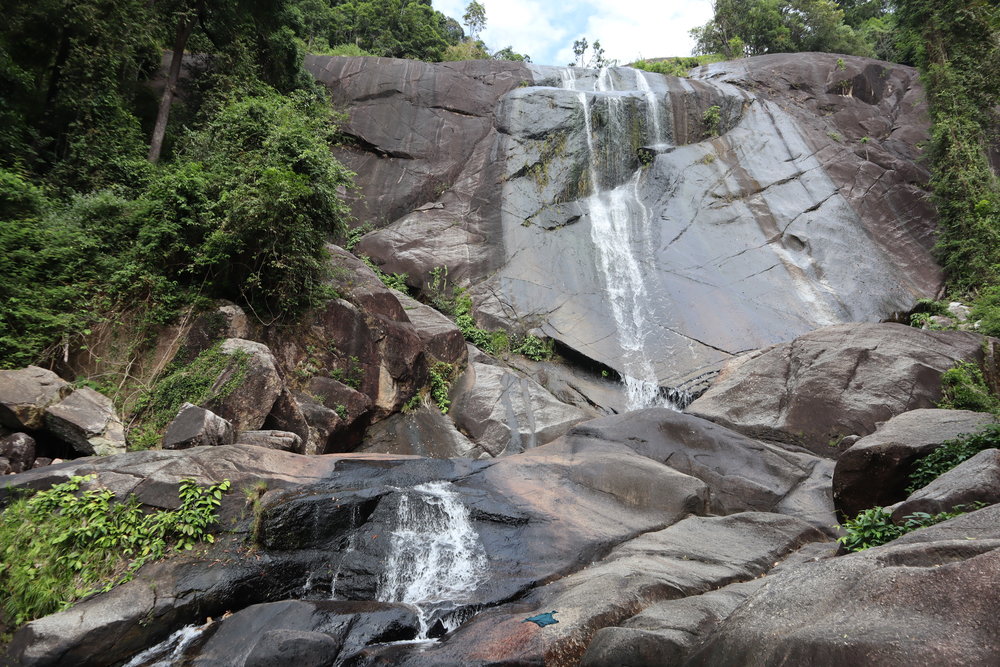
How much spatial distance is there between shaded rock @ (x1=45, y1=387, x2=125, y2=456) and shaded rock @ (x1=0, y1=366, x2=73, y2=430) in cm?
12

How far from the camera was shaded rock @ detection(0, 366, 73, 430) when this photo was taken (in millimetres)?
7430

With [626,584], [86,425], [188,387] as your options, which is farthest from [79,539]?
[626,584]

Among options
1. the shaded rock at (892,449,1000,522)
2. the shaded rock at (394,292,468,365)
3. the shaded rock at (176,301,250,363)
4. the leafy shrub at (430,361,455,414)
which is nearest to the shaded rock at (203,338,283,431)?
the shaded rock at (176,301,250,363)

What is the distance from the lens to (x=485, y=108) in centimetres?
2347

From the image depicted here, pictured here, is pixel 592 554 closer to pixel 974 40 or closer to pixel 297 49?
pixel 297 49

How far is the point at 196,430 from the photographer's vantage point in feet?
26.4

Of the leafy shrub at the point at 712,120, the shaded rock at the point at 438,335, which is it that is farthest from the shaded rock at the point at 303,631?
the leafy shrub at the point at 712,120

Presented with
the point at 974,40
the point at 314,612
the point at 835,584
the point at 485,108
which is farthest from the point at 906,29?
the point at 314,612

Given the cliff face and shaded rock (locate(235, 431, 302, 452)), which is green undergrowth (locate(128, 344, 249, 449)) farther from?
the cliff face

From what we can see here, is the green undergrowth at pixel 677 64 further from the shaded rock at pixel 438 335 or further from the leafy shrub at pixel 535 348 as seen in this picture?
the shaded rock at pixel 438 335

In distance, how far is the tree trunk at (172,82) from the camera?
46.2 ft

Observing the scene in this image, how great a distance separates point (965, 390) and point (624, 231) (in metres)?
11.2

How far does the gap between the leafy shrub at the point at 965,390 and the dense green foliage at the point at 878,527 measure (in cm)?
702

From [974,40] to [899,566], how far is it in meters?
25.0
